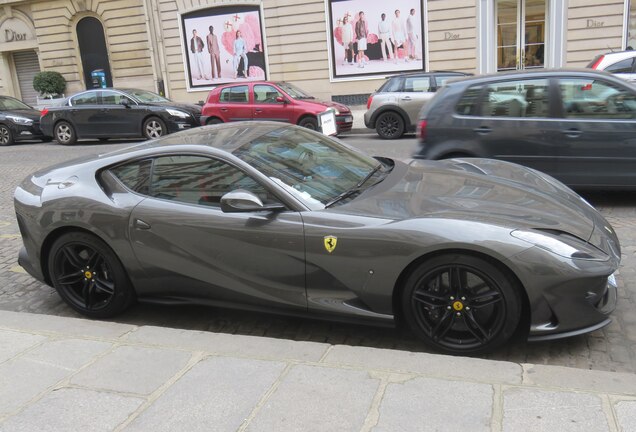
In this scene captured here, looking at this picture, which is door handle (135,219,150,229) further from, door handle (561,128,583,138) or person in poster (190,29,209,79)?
person in poster (190,29,209,79)

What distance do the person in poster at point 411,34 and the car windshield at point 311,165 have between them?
16.0 m

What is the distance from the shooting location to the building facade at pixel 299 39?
60.5 ft

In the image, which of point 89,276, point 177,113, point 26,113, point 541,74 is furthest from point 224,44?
point 89,276

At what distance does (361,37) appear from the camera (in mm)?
20016

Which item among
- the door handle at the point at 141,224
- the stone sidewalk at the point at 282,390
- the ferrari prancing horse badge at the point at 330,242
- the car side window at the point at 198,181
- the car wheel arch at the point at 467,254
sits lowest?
the stone sidewalk at the point at 282,390

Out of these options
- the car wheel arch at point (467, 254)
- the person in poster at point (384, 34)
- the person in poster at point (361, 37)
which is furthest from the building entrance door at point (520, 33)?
the car wheel arch at point (467, 254)

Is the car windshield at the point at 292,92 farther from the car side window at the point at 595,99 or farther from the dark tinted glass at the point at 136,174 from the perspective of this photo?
the dark tinted glass at the point at 136,174

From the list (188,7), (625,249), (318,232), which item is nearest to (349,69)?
(188,7)

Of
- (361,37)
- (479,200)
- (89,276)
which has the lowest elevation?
Answer: (89,276)

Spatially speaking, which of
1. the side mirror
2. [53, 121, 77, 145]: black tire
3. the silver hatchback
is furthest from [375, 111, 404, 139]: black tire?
the side mirror

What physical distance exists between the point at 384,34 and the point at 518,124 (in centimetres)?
1442

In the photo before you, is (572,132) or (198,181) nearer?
(198,181)

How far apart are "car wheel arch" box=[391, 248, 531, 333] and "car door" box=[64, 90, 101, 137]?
545 inches

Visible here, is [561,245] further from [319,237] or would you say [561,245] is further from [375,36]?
[375,36]
